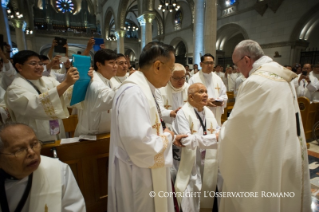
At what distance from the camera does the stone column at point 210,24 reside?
7773 mm

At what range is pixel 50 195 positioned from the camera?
115 cm

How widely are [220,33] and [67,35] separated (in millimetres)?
21671

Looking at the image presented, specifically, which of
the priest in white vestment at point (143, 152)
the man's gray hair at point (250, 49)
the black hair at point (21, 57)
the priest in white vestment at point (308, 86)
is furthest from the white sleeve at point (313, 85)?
the black hair at point (21, 57)

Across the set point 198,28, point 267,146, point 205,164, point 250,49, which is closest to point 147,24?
Result: point 198,28

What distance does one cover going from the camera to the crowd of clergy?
3.73 ft

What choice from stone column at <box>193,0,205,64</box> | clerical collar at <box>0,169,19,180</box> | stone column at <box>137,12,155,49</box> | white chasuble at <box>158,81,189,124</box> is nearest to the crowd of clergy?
clerical collar at <box>0,169,19,180</box>

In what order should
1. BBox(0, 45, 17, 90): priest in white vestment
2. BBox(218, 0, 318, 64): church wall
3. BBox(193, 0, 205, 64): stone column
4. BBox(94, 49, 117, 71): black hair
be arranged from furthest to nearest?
BBox(218, 0, 318, 64): church wall
BBox(193, 0, 205, 64): stone column
BBox(0, 45, 17, 90): priest in white vestment
BBox(94, 49, 117, 71): black hair

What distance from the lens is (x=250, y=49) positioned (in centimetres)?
175

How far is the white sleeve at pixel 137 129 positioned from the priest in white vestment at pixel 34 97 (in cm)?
77

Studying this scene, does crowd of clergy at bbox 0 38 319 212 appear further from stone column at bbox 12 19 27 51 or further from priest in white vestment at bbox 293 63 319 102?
stone column at bbox 12 19 27 51

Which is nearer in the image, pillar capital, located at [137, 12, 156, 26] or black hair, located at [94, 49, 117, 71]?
black hair, located at [94, 49, 117, 71]

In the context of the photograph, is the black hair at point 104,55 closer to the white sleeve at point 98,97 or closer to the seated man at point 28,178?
the white sleeve at point 98,97

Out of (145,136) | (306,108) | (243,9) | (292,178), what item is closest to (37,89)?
(145,136)

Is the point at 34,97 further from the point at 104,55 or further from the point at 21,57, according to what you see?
the point at 104,55
